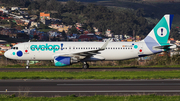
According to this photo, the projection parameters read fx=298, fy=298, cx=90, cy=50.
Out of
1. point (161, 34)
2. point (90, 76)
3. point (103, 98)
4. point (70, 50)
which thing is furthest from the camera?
point (161, 34)

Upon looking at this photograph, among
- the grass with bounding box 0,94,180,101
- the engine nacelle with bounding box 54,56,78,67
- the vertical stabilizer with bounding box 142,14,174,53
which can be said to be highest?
the vertical stabilizer with bounding box 142,14,174,53

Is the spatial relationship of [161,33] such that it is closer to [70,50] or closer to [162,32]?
[162,32]

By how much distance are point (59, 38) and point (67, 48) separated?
5153 inches

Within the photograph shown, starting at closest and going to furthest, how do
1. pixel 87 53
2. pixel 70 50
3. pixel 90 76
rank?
pixel 90 76 < pixel 87 53 < pixel 70 50

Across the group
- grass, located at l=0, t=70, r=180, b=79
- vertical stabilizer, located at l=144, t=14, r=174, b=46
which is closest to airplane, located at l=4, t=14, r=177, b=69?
vertical stabilizer, located at l=144, t=14, r=174, b=46

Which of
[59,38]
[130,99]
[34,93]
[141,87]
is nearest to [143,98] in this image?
[130,99]

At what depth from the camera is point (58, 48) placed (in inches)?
1422

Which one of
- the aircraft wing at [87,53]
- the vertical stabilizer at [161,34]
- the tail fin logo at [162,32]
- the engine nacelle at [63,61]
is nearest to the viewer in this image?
the engine nacelle at [63,61]

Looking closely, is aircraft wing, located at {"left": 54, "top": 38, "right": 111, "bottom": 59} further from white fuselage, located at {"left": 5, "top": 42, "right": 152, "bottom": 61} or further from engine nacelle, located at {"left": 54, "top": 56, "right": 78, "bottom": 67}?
engine nacelle, located at {"left": 54, "top": 56, "right": 78, "bottom": 67}

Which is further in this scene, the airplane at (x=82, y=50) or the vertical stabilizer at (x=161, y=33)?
the vertical stabilizer at (x=161, y=33)

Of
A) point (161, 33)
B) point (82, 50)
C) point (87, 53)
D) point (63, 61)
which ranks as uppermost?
point (161, 33)

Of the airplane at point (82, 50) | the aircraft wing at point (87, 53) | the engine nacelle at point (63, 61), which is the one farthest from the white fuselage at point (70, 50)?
the engine nacelle at point (63, 61)

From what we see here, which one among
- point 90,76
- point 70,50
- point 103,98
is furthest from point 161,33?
point 103,98

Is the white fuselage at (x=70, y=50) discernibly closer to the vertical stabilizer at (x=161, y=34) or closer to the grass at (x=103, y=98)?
the vertical stabilizer at (x=161, y=34)
